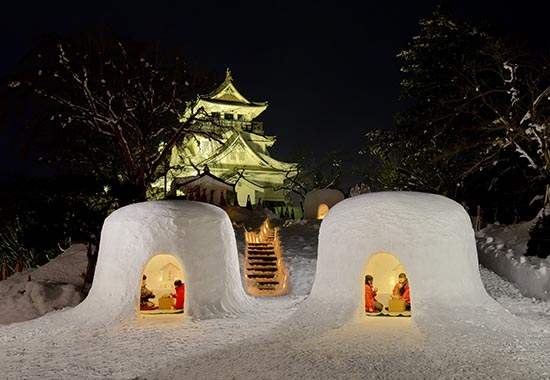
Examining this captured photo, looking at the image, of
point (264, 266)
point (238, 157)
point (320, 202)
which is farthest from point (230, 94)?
point (264, 266)

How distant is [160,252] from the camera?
959 centimetres

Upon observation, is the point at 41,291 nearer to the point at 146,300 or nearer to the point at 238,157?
the point at 146,300

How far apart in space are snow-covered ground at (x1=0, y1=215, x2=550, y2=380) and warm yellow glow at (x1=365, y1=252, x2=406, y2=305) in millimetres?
2081

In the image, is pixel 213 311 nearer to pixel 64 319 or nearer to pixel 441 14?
pixel 64 319

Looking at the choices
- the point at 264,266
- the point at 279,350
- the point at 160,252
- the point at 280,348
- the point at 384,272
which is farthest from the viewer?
the point at 264,266

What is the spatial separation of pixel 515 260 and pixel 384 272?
16.4ft

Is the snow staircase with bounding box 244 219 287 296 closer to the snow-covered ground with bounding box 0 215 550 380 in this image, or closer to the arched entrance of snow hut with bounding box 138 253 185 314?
the arched entrance of snow hut with bounding box 138 253 185 314

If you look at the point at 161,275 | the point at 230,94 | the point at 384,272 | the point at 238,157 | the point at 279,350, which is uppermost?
the point at 230,94

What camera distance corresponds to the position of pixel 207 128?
36.2 m

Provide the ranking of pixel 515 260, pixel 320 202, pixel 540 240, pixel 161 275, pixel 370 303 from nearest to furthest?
pixel 370 303, pixel 161 275, pixel 540 240, pixel 515 260, pixel 320 202

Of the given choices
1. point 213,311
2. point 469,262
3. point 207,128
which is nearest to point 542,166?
point 469,262

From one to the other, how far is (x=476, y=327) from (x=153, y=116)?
13331 millimetres

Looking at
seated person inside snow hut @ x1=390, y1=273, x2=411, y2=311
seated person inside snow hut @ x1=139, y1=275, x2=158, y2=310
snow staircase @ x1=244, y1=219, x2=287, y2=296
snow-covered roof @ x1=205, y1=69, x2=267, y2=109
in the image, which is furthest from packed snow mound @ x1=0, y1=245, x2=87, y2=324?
snow-covered roof @ x1=205, y1=69, x2=267, y2=109

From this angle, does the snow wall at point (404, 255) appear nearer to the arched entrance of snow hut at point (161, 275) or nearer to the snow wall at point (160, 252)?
the snow wall at point (160, 252)
